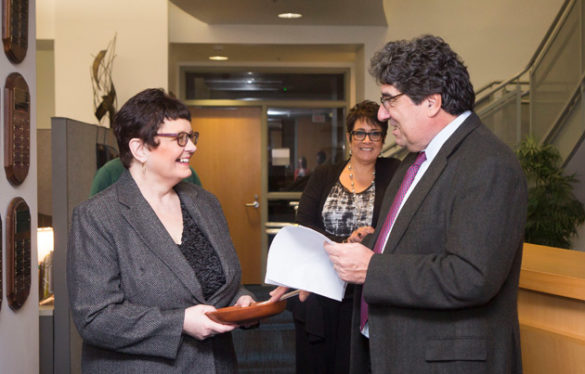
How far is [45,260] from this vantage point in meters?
3.37

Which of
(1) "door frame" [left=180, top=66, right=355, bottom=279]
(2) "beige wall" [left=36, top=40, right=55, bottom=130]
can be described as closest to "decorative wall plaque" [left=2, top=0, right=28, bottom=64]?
(2) "beige wall" [left=36, top=40, right=55, bottom=130]

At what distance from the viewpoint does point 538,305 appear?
6.44 ft

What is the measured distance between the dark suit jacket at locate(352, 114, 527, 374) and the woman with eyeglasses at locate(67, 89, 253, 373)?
20.4 inches

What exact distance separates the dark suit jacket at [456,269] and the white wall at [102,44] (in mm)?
5276

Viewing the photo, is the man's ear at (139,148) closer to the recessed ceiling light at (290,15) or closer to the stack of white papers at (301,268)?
the stack of white papers at (301,268)

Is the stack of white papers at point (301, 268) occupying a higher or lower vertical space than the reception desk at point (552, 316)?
higher

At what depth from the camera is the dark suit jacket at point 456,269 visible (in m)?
1.46

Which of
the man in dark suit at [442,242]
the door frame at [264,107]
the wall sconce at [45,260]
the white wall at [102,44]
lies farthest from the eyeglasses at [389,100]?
the door frame at [264,107]

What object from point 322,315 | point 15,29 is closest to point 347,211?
point 322,315

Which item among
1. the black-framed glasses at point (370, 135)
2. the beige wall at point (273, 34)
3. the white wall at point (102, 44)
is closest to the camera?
the black-framed glasses at point (370, 135)

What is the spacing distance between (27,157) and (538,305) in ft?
7.14

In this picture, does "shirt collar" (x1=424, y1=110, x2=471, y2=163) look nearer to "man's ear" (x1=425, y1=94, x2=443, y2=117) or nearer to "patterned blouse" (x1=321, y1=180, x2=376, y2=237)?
"man's ear" (x1=425, y1=94, x2=443, y2=117)

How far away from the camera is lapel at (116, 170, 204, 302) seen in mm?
1834

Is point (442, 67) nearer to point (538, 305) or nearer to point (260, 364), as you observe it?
point (538, 305)
